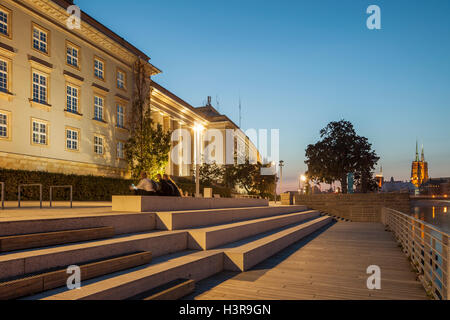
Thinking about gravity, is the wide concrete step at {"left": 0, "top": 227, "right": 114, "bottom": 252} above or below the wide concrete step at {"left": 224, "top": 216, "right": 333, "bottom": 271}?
above

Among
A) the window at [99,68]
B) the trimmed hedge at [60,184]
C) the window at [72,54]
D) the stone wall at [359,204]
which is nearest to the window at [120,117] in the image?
the window at [99,68]

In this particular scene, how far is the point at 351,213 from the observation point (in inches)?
Answer: 1147

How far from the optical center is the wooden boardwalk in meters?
5.50

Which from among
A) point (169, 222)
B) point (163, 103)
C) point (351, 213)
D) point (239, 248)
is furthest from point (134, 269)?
point (163, 103)

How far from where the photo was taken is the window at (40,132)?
72.0 ft

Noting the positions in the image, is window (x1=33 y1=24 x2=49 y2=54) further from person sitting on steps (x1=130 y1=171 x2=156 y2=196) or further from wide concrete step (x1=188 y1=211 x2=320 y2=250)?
wide concrete step (x1=188 y1=211 x2=320 y2=250)

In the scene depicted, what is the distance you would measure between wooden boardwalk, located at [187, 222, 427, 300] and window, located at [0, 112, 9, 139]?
1921cm

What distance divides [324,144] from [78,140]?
28.8 m

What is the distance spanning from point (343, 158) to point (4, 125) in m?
34.7

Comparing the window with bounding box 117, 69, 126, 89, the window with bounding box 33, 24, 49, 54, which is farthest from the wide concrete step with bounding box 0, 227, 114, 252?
the window with bounding box 117, 69, 126, 89

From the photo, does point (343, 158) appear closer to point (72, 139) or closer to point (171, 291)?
point (72, 139)

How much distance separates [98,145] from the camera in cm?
2786

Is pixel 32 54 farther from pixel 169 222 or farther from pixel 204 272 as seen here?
pixel 204 272

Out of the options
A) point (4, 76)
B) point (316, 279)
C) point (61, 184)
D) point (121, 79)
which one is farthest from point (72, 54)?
point (316, 279)
